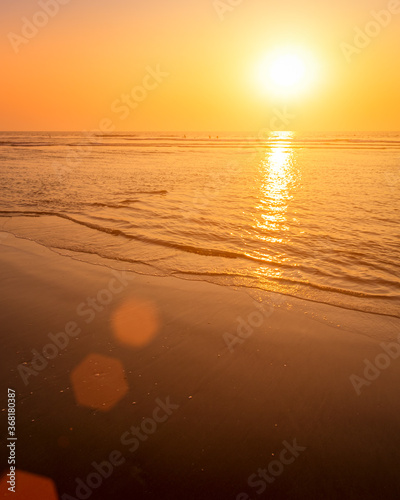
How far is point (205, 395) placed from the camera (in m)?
3.51

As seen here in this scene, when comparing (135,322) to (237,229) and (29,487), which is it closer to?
(29,487)

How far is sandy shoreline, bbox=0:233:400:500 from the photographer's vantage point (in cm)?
266

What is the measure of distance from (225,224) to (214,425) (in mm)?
7559

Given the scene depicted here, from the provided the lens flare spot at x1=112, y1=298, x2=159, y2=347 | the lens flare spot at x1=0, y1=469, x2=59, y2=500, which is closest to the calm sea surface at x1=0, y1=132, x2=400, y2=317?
the lens flare spot at x1=112, y1=298, x2=159, y2=347

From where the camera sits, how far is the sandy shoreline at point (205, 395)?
266 cm

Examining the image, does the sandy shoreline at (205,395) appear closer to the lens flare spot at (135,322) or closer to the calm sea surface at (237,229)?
the lens flare spot at (135,322)

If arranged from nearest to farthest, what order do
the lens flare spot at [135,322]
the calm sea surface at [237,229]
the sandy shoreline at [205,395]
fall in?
the sandy shoreline at [205,395] < the lens flare spot at [135,322] < the calm sea surface at [237,229]

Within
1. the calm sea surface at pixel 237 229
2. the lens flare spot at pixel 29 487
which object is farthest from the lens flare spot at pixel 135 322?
the lens flare spot at pixel 29 487

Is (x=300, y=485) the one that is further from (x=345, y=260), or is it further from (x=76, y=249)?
(x=76, y=249)

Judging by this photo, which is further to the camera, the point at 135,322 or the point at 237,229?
the point at 237,229

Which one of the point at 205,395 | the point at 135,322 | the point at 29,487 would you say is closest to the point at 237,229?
the point at 135,322

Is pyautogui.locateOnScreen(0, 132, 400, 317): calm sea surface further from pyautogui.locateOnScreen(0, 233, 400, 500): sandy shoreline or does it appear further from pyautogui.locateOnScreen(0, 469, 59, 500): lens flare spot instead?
pyautogui.locateOnScreen(0, 469, 59, 500): lens flare spot

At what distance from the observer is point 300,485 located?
2607 millimetres

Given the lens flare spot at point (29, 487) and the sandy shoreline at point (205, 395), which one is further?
the sandy shoreline at point (205, 395)
